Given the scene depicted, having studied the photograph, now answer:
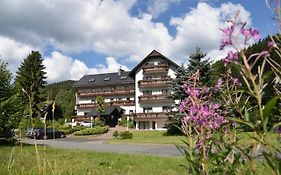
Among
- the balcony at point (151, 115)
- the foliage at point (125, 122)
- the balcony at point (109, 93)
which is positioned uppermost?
the balcony at point (109, 93)

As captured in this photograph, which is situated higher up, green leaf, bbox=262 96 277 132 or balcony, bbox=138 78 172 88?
balcony, bbox=138 78 172 88

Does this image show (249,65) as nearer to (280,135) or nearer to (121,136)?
(280,135)

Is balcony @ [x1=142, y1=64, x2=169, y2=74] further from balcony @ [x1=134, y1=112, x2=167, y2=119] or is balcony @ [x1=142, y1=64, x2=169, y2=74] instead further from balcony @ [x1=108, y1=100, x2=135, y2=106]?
balcony @ [x1=108, y1=100, x2=135, y2=106]

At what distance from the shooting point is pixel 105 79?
80.4m

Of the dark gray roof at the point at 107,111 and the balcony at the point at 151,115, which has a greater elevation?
the dark gray roof at the point at 107,111

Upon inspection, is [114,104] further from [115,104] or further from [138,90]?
[138,90]

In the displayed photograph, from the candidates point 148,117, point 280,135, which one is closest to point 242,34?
point 280,135

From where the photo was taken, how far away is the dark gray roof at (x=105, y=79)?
76.3 m

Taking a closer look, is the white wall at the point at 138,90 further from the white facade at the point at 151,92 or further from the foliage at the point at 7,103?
the foliage at the point at 7,103

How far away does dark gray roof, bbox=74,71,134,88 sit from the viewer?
250 feet

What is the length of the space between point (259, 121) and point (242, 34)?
1.26ft

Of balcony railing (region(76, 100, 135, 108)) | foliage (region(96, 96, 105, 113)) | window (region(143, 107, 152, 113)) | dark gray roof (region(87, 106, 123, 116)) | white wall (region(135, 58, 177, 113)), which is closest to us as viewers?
white wall (region(135, 58, 177, 113))

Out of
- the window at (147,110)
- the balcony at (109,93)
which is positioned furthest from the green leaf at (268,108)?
the balcony at (109,93)

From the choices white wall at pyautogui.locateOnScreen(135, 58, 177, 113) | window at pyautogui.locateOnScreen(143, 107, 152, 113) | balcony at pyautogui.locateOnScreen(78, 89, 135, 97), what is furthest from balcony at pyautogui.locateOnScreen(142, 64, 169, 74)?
balcony at pyautogui.locateOnScreen(78, 89, 135, 97)
